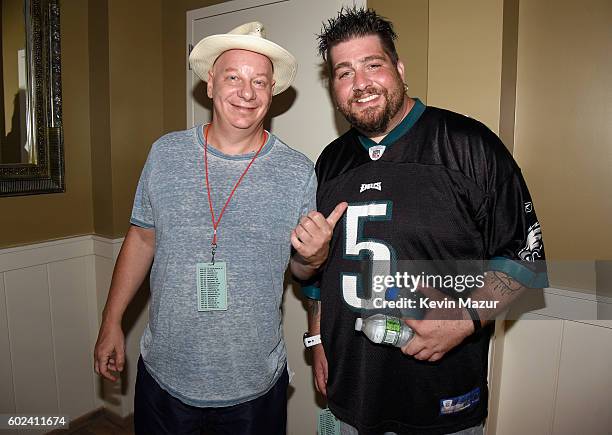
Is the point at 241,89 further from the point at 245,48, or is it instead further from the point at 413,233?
the point at 413,233

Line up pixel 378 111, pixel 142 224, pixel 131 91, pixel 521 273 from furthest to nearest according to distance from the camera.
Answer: pixel 131 91
pixel 142 224
pixel 378 111
pixel 521 273

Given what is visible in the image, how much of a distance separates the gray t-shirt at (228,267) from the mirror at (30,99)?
1067mm

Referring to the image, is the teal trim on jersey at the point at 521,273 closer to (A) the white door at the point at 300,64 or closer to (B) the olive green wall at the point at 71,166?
(A) the white door at the point at 300,64

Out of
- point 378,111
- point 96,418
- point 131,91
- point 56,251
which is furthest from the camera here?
point 96,418

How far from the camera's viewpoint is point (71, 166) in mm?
2465

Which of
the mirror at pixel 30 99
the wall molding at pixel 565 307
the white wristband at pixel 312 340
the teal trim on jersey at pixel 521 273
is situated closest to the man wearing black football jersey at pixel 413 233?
the teal trim on jersey at pixel 521 273

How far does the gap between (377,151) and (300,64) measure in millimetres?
867

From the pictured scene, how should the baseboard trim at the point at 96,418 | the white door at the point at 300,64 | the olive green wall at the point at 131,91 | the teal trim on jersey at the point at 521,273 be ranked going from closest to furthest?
the teal trim on jersey at the point at 521,273
the white door at the point at 300,64
the olive green wall at the point at 131,91
the baseboard trim at the point at 96,418

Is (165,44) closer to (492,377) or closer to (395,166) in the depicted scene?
(395,166)

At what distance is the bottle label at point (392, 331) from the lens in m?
1.34

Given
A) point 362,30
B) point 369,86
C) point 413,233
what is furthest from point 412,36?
point 413,233

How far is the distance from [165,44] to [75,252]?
1239 millimetres

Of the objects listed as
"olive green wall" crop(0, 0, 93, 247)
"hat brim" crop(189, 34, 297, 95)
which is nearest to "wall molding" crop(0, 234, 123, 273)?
"olive green wall" crop(0, 0, 93, 247)

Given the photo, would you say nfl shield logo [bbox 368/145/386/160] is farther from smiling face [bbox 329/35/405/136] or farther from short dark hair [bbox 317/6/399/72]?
short dark hair [bbox 317/6/399/72]
